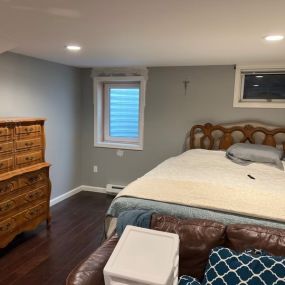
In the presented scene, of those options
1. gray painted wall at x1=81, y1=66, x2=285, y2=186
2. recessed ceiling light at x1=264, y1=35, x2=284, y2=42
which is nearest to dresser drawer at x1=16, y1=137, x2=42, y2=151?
gray painted wall at x1=81, y1=66, x2=285, y2=186

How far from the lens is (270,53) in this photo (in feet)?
9.57

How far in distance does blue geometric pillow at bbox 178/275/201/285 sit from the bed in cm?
43

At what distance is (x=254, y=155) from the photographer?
319 centimetres

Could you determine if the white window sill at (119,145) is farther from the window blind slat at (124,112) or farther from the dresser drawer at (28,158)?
the dresser drawer at (28,158)

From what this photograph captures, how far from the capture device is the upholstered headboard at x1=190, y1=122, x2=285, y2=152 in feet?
11.9

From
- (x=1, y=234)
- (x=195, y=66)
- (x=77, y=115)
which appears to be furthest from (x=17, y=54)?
(x=195, y=66)

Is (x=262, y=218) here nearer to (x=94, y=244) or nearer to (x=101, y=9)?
(x=101, y=9)

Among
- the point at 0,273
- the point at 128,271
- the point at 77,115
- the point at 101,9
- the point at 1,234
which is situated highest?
the point at 101,9

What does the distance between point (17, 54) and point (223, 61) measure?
2.46 metres

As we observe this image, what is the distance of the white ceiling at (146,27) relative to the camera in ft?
5.12

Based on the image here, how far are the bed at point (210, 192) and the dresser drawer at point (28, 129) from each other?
1297mm

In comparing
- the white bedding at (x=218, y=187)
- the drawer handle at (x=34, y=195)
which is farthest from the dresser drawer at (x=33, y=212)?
the white bedding at (x=218, y=187)

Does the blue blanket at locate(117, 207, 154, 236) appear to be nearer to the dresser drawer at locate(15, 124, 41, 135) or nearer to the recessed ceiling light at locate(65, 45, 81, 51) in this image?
the dresser drawer at locate(15, 124, 41, 135)

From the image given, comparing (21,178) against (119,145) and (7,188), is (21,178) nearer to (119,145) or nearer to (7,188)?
(7,188)
